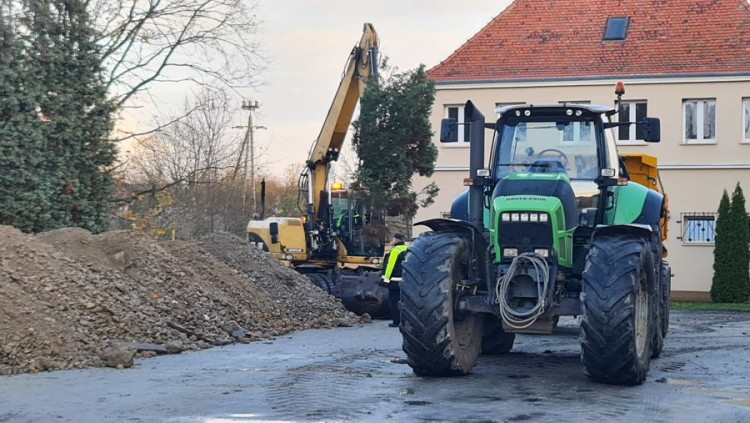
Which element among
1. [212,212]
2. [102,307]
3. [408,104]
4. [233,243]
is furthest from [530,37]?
[102,307]

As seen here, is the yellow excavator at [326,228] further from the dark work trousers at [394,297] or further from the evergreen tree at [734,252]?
the evergreen tree at [734,252]

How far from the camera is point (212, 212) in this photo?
141 ft

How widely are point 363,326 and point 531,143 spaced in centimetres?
864

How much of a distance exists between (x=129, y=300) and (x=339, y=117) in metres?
10.4

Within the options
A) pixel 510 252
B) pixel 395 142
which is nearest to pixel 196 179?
pixel 395 142

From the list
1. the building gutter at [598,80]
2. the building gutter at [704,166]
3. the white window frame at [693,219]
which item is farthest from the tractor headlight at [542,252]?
the building gutter at [704,166]

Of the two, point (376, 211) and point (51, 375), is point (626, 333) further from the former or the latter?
point (376, 211)

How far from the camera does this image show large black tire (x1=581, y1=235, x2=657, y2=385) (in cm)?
1069

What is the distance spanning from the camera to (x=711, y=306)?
3231 centimetres

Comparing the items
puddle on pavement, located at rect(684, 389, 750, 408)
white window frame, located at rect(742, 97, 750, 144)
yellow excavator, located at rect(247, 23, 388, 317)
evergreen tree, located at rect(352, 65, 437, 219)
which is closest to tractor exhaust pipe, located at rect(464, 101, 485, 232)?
puddle on pavement, located at rect(684, 389, 750, 408)

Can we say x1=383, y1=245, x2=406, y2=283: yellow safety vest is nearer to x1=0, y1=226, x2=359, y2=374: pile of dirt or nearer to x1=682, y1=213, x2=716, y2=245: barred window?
x1=0, y1=226, x2=359, y2=374: pile of dirt

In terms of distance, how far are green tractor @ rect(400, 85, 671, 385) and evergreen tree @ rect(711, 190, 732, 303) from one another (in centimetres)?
2232

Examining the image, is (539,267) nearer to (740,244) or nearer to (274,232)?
(274,232)

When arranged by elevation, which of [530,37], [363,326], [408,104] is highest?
[530,37]
